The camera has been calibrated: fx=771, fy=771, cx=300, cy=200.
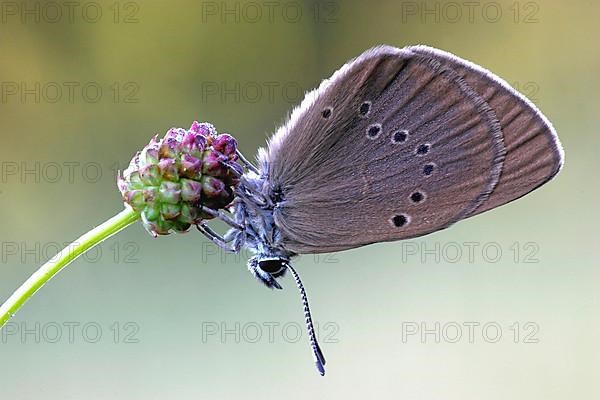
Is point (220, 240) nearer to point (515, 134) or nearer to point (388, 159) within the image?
point (388, 159)

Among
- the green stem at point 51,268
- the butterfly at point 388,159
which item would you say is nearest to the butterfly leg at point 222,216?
the butterfly at point 388,159

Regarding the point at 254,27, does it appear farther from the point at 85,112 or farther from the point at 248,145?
the point at 85,112

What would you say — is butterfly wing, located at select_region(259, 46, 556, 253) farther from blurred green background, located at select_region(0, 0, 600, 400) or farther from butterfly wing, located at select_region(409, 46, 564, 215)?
blurred green background, located at select_region(0, 0, 600, 400)

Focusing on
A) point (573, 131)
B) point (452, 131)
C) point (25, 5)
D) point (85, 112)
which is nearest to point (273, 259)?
point (452, 131)

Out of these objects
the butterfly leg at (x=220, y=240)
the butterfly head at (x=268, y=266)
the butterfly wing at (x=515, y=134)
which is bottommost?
the butterfly head at (x=268, y=266)

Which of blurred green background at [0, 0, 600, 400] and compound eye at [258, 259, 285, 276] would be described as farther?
blurred green background at [0, 0, 600, 400]

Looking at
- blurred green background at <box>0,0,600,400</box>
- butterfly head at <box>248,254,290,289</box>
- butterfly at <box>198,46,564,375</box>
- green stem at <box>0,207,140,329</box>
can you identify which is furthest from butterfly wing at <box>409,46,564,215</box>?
blurred green background at <box>0,0,600,400</box>

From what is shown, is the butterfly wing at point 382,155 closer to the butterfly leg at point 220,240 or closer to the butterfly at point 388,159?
the butterfly at point 388,159

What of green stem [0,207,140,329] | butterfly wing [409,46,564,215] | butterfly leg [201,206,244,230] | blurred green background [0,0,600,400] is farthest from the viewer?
blurred green background [0,0,600,400]
